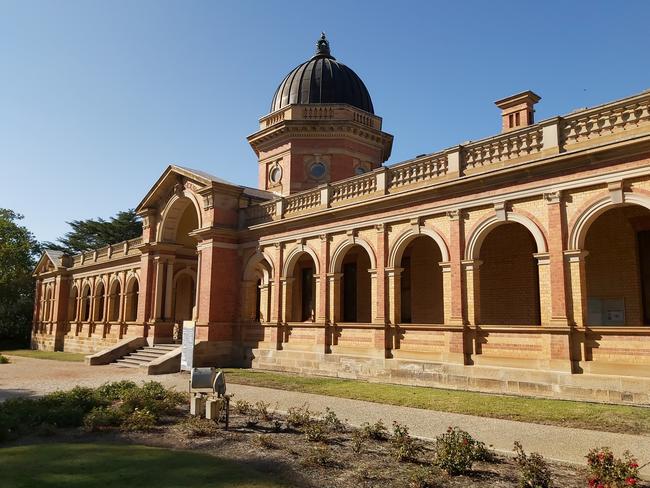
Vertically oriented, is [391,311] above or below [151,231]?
below

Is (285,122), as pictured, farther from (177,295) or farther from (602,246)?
(602,246)

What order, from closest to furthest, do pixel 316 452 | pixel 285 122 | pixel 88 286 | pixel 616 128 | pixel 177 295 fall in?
pixel 316 452 < pixel 616 128 < pixel 285 122 < pixel 177 295 < pixel 88 286

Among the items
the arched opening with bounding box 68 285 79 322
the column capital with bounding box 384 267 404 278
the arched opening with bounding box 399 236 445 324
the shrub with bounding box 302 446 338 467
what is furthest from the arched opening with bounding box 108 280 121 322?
the shrub with bounding box 302 446 338 467

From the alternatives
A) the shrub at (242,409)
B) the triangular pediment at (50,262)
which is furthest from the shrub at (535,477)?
the triangular pediment at (50,262)

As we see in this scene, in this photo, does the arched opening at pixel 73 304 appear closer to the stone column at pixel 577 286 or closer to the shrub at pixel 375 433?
the shrub at pixel 375 433

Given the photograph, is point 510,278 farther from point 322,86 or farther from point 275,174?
point 322,86

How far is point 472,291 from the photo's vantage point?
562 inches

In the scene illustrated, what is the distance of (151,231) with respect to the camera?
91.4ft

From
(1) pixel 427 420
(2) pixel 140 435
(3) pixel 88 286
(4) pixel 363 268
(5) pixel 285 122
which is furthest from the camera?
(3) pixel 88 286

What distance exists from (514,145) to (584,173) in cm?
219

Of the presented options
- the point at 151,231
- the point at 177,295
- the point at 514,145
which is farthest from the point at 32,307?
the point at 514,145

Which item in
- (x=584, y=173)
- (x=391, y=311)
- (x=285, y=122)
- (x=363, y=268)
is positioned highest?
(x=285, y=122)

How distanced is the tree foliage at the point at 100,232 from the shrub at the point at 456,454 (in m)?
54.2

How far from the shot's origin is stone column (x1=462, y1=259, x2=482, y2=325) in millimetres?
14234
